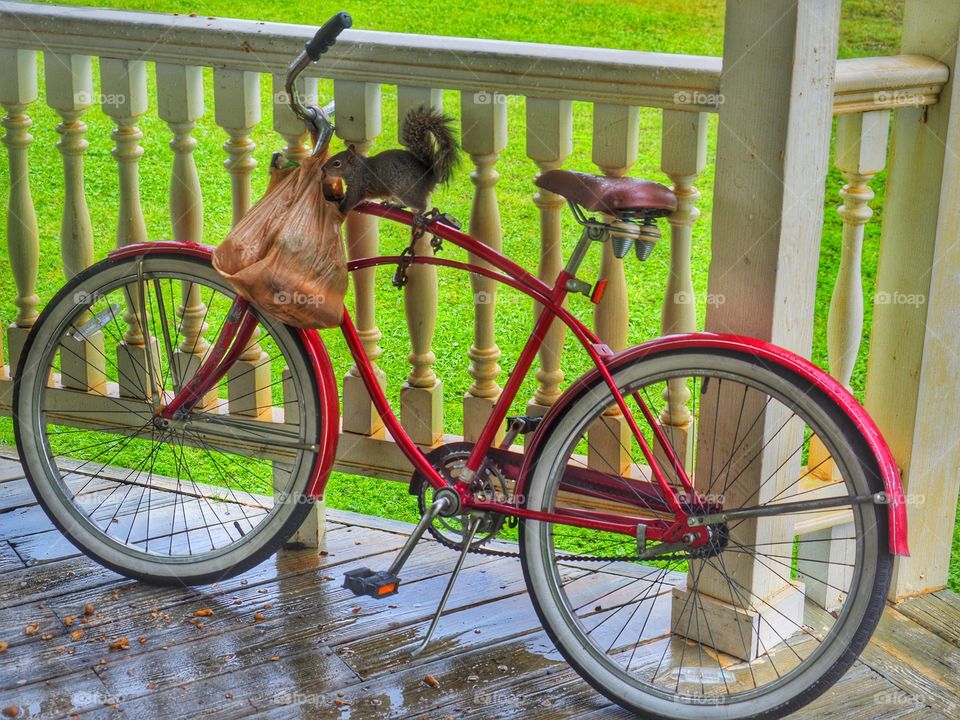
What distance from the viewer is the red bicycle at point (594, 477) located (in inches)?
84.3

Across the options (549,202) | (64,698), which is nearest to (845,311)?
(549,202)

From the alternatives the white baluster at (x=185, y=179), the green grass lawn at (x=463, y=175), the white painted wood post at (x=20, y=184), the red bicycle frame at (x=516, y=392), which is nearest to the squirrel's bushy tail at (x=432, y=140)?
the red bicycle frame at (x=516, y=392)

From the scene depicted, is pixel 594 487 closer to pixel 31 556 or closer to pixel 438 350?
pixel 31 556

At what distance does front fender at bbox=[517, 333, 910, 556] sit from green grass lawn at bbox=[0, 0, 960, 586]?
1.81 meters

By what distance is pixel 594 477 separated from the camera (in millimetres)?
2361

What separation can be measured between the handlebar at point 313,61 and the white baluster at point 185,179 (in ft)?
1.63

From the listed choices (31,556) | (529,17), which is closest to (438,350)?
(31,556)

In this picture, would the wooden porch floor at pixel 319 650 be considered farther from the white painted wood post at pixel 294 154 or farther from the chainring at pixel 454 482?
the chainring at pixel 454 482

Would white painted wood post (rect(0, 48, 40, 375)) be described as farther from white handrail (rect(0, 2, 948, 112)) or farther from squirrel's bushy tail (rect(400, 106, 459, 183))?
squirrel's bushy tail (rect(400, 106, 459, 183))

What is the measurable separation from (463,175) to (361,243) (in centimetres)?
364

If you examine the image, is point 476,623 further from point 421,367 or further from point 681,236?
point 681,236

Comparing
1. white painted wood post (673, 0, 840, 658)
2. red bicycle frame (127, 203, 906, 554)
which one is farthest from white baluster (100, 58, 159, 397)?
white painted wood post (673, 0, 840, 658)

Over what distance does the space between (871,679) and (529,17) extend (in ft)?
23.5

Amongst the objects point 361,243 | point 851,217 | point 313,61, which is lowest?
point 361,243
